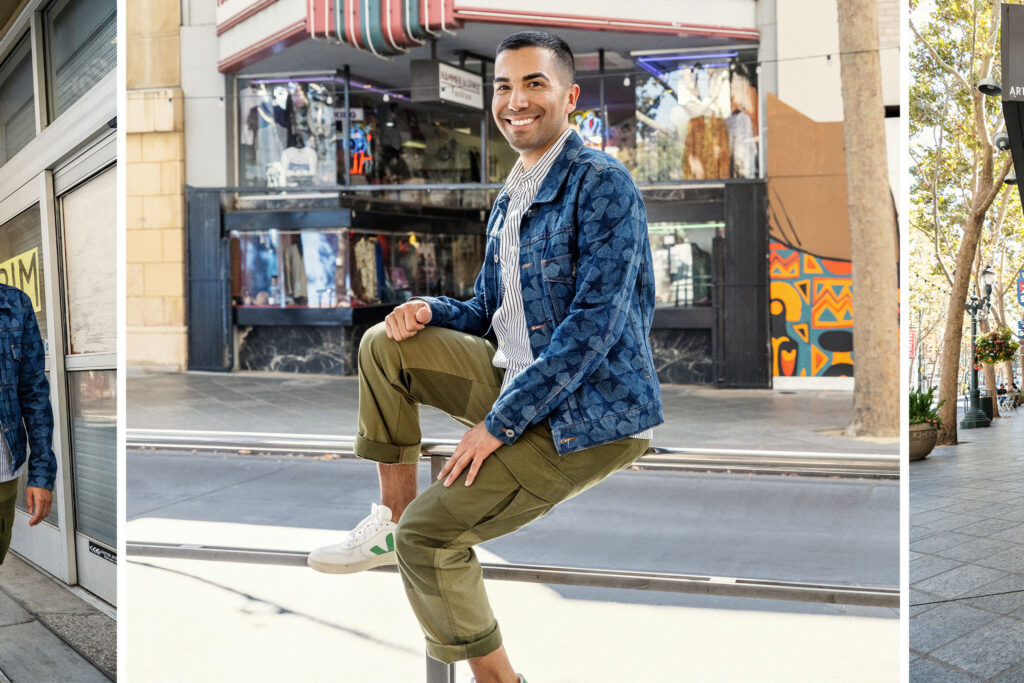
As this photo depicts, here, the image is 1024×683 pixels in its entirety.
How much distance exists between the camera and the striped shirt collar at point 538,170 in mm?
1679

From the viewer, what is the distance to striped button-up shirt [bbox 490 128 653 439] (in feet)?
5.54

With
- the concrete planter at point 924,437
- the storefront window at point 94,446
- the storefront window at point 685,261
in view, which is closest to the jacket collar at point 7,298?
the storefront window at point 94,446

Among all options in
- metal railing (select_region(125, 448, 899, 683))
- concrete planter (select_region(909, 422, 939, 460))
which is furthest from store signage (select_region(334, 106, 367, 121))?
metal railing (select_region(125, 448, 899, 683))

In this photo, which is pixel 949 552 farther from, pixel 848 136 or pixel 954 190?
pixel 848 136

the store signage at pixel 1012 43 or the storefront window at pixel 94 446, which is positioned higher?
the store signage at pixel 1012 43

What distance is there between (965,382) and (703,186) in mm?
5974

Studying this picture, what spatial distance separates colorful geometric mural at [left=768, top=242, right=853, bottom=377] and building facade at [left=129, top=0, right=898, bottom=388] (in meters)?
0.02

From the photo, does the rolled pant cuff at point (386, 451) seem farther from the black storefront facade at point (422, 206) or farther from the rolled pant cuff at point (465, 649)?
the black storefront facade at point (422, 206)

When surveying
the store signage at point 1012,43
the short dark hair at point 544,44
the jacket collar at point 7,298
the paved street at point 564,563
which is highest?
the store signage at point 1012,43

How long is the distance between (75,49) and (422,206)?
777cm

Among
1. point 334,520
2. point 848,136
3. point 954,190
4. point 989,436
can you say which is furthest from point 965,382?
point 848,136

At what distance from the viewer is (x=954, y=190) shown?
2.93 m

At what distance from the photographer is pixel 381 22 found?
329 inches

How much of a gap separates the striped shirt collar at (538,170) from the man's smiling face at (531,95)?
2cm
